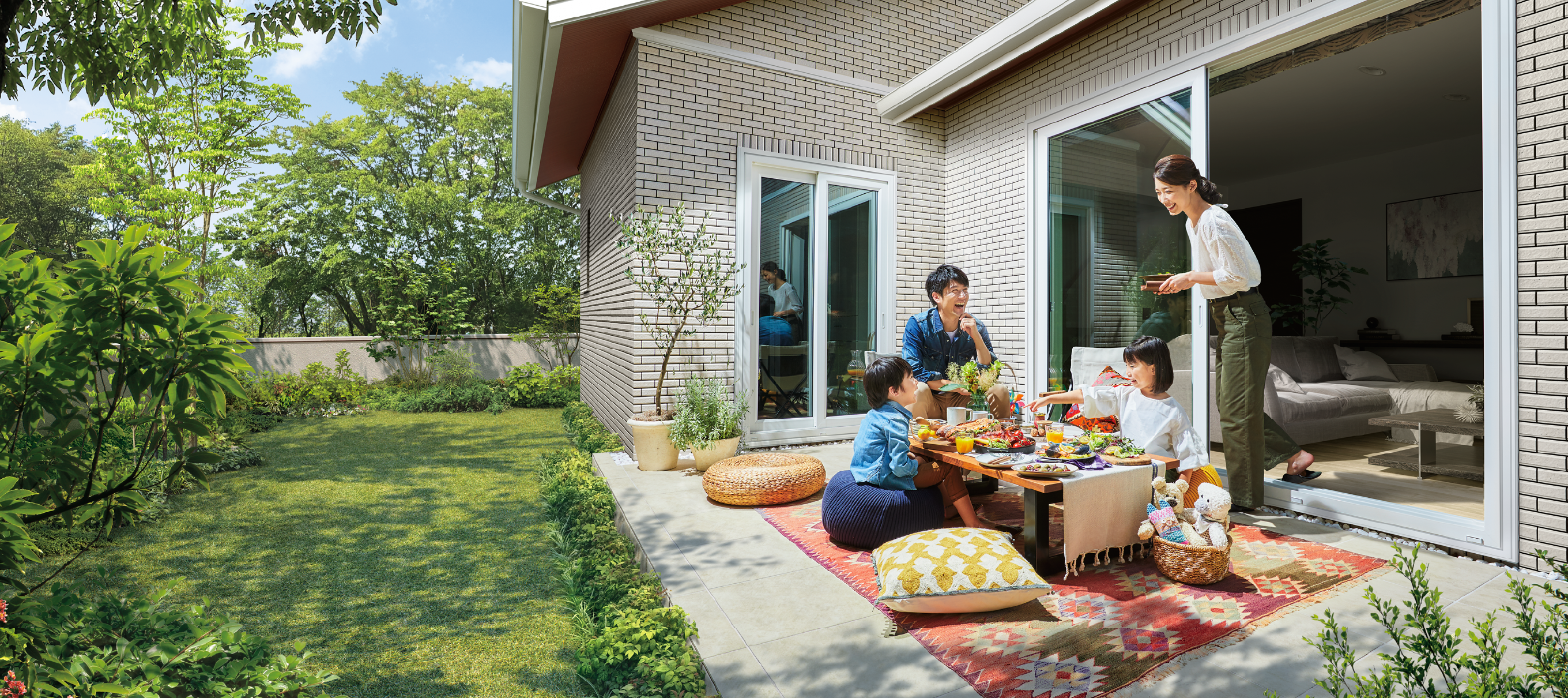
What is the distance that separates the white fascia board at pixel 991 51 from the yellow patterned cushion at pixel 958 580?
395 cm

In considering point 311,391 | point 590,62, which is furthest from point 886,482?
point 311,391

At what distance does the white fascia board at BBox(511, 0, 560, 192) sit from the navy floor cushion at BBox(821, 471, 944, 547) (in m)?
4.33

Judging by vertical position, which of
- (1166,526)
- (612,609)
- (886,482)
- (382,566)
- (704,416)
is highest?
(704,416)

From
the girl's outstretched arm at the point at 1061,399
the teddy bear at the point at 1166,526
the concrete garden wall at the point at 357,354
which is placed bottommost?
the teddy bear at the point at 1166,526

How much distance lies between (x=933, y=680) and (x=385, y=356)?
12159 mm

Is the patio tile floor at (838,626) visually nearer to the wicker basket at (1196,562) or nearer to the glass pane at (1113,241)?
the wicker basket at (1196,562)

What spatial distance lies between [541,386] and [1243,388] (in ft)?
33.5

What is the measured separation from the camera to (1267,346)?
3.84 metres

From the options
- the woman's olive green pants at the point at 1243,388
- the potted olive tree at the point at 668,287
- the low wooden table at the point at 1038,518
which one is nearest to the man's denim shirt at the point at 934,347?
the woman's olive green pants at the point at 1243,388

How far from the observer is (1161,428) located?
11.3 ft

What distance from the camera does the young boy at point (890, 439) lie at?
10.9ft

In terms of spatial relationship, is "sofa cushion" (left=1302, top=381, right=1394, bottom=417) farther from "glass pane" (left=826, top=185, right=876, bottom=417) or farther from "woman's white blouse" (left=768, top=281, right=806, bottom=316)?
"woman's white blouse" (left=768, top=281, right=806, bottom=316)

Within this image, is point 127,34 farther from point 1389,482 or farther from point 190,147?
point 1389,482

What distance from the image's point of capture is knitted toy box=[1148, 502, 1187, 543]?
9.62 ft
